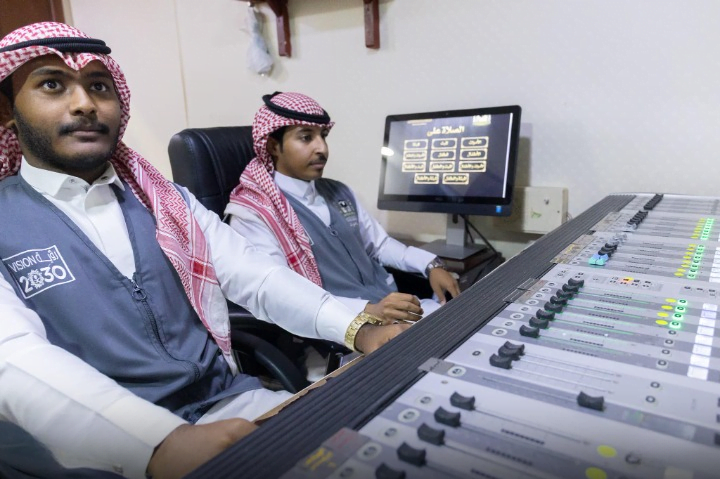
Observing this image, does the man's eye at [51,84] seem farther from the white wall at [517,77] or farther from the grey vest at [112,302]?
the white wall at [517,77]

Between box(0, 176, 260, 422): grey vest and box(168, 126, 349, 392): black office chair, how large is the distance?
108 mm

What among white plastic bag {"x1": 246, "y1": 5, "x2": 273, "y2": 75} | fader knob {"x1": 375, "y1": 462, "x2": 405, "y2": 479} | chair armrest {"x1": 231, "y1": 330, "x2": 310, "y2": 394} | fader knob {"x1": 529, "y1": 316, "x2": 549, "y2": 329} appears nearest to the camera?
fader knob {"x1": 375, "y1": 462, "x2": 405, "y2": 479}

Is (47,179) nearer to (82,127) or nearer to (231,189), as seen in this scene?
(82,127)

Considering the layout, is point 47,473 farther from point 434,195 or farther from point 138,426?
point 434,195

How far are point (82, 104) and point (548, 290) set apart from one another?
0.94 m

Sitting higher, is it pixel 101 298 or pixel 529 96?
pixel 529 96

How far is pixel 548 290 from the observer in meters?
0.83

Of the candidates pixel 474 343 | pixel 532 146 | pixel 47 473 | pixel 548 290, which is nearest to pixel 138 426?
pixel 47 473

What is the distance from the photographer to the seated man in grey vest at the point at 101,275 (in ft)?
2.50

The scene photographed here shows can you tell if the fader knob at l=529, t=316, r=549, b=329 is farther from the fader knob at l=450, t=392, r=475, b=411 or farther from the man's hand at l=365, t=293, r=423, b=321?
the man's hand at l=365, t=293, r=423, b=321

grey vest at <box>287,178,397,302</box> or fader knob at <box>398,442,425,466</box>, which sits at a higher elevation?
fader knob at <box>398,442,425,466</box>

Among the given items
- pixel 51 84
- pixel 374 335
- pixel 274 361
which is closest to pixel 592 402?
pixel 374 335

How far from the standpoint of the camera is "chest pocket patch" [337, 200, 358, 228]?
1.94 m

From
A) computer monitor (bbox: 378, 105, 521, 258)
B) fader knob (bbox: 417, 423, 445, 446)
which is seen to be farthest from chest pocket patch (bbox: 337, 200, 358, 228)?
fader knob (bbox: 417, 423, 445, 446)
